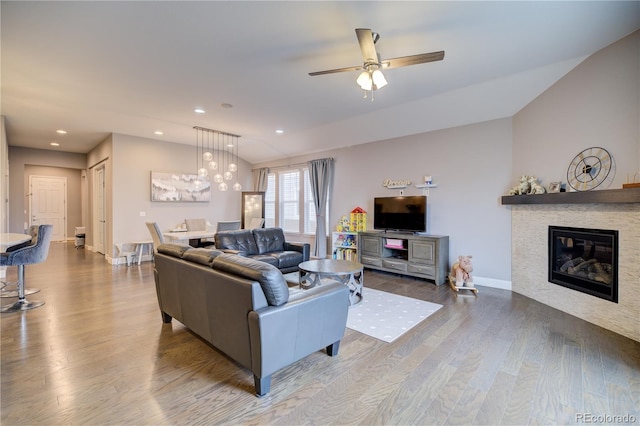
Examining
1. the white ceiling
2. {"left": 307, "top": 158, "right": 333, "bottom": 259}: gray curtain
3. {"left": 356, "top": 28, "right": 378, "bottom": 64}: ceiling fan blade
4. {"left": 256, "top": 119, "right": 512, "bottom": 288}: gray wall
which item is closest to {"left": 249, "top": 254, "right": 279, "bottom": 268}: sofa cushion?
{"left": 307, "top": 158, "right": 333, "bottom": 259}: gray curtain

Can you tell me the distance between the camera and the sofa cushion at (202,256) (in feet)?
8.32

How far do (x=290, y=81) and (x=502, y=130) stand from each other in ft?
11.1

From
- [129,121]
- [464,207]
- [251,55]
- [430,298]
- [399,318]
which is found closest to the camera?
[251,55]

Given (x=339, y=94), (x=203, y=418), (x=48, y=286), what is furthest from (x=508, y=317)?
(x=48, y=286)

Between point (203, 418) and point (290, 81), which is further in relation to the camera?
point (290, 81)

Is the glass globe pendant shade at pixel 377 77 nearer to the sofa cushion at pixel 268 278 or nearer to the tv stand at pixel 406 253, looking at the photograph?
the sofa cushion at pixel 268 278

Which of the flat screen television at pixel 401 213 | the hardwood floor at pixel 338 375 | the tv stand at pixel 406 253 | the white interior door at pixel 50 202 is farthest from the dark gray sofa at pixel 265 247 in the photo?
the white interior door at pixel 50 202

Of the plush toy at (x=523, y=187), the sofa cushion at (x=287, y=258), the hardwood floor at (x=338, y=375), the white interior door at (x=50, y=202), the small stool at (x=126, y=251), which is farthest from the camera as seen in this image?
the white interior door at (x=50, y=202)

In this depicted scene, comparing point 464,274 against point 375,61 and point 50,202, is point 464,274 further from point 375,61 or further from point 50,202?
point 50,202

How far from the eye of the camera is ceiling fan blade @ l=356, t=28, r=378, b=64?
2204 millimetres

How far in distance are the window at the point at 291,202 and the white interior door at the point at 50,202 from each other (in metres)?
7.16

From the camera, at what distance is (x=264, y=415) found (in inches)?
72.3

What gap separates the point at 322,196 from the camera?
7.03 meters

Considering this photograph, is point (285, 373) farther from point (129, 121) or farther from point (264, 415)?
point (129, 121)
